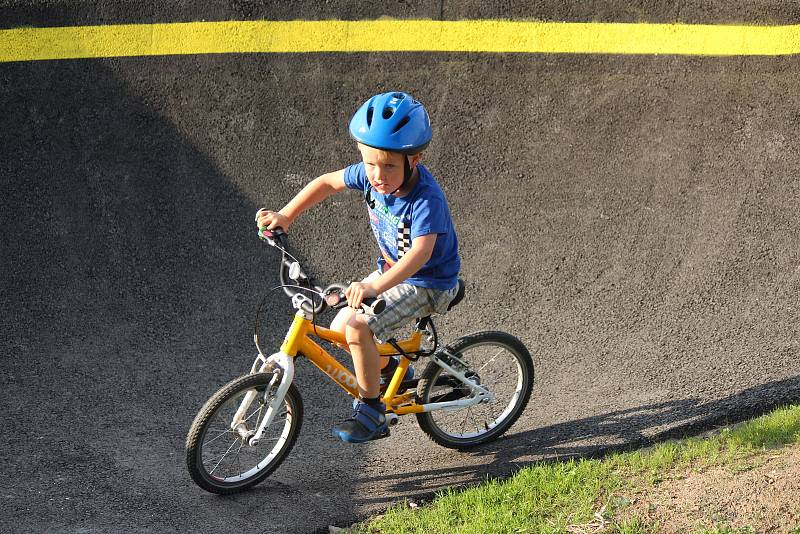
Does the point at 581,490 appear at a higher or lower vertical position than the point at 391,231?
lower

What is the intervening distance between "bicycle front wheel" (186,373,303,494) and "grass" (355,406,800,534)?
71cm

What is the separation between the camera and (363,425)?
15.9ft

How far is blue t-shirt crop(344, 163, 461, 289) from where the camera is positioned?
4445mm

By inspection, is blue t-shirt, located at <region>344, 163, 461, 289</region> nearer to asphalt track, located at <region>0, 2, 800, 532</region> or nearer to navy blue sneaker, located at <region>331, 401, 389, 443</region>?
navy blue sneaker, located at <region>331, 401, 389, 443</region>

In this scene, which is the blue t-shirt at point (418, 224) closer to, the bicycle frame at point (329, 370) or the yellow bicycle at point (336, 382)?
the yellow bicycle at point (336, 382)

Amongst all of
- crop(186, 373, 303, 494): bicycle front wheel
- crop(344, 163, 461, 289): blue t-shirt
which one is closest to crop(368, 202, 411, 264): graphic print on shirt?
crop(344, 163, 461, 289): blue t-shirt

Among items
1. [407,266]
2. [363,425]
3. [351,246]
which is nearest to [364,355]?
[363,425]

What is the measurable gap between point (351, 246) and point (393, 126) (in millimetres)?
2893

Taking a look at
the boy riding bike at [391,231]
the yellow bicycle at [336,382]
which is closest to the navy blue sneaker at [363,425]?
the boy riding bike at [391,231]

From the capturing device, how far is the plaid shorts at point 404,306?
467cm

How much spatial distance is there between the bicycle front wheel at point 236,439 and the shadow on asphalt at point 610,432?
0.61 metres

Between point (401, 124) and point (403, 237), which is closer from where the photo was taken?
point (401, 124)

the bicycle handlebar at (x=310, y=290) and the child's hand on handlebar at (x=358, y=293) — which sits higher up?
the child's hand on handlebar at (x=358, y=293)

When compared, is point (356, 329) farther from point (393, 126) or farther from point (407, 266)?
point (393, 126)
